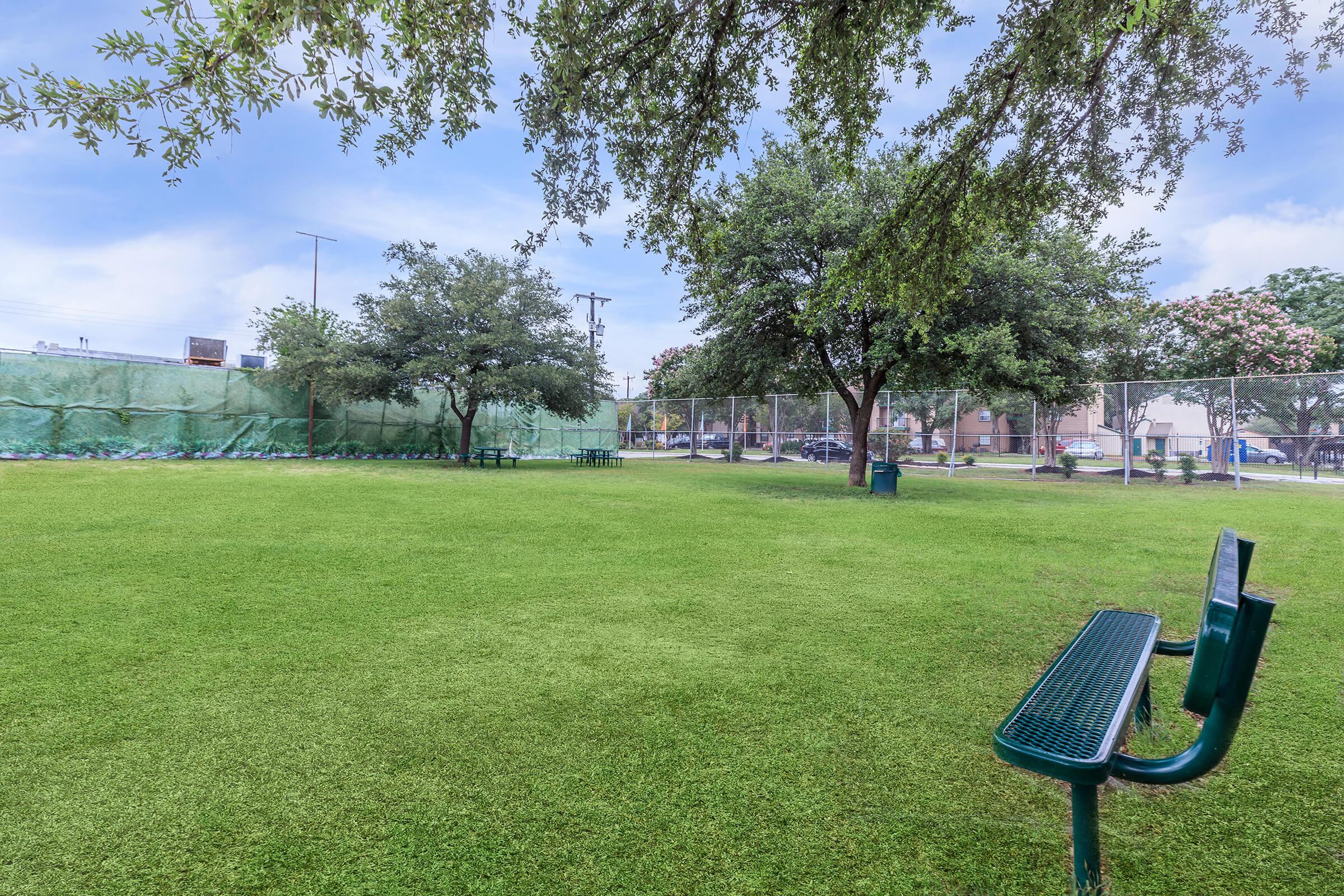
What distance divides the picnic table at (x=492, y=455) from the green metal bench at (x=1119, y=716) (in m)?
21.9

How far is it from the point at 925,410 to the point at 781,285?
1381cm

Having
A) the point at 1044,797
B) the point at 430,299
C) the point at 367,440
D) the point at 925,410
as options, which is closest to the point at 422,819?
the point at 1044,797

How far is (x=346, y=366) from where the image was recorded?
22562 millimetres

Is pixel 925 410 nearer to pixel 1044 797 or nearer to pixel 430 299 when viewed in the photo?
pixel 430 299

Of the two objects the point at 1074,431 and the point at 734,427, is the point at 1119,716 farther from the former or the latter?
the point at 734,427

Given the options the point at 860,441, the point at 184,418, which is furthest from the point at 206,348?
the point at 860,441

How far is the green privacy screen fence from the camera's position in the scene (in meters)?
20.4

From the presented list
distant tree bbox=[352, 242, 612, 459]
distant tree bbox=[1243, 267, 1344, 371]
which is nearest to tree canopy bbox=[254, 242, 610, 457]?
distant tree bbox=[352, 242, 612, 459]

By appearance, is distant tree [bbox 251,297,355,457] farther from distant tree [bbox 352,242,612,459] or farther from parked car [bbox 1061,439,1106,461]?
parked car [bbox 1061,439,1106,461]

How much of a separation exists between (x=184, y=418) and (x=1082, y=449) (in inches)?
1230

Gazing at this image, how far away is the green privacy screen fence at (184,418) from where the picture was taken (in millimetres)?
20359

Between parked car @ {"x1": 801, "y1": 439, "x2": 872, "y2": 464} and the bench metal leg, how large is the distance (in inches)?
1029

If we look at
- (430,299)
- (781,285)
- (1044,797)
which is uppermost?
(430,299)

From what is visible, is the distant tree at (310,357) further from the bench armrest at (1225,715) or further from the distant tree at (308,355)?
A: the bench armrest at (1225,715)
